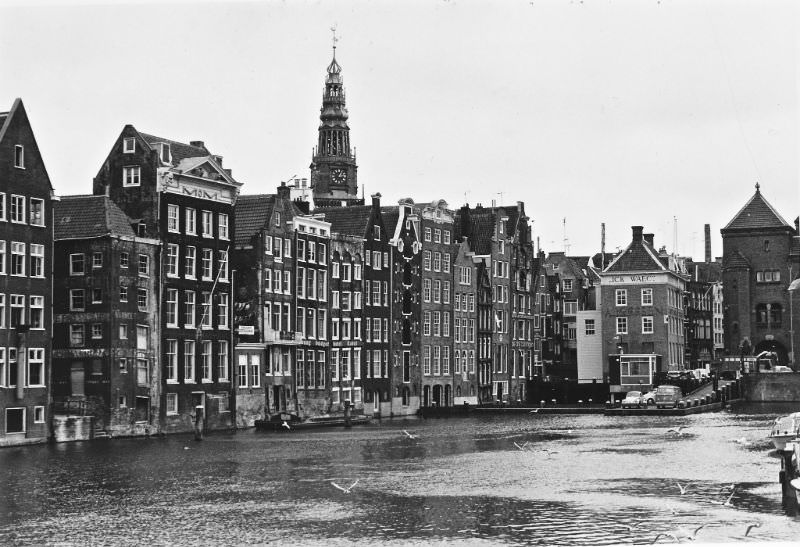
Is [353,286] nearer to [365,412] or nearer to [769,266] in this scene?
[365,412]

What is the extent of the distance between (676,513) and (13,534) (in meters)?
23.3

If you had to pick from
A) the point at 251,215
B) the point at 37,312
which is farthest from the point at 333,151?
the point at 37,312

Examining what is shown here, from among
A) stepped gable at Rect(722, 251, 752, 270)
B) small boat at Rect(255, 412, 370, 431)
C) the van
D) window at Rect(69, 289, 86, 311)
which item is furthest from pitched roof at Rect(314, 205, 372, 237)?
stepped gable at Rect(722, 251, 752, 270)

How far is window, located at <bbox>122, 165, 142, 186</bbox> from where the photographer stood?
97312 millimetres

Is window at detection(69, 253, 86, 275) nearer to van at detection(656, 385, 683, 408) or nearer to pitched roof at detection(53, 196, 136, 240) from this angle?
pitched roof at detection(53, 196, 136, 240)

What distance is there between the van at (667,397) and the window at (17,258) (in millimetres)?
65846

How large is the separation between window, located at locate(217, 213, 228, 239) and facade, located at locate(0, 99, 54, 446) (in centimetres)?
1842

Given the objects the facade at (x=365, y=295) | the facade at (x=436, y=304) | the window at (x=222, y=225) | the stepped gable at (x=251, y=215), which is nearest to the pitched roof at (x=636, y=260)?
the facade at (x=436, y=304)

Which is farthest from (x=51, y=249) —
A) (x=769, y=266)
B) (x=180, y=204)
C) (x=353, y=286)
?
(x=769, y=266)

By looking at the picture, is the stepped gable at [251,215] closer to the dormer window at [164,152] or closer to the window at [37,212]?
the dormer window at [164,152]

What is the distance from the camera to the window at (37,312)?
8581 centimetres

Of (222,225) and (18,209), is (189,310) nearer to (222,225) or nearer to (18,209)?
(222,225)

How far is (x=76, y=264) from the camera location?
92.1m

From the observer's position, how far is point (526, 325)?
157375 mm
